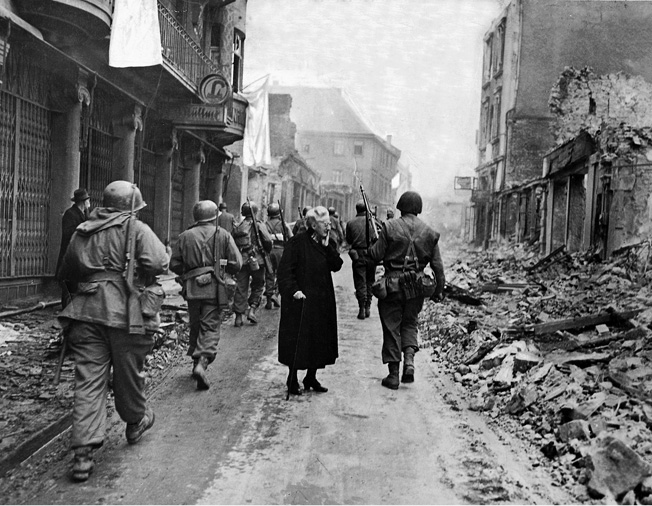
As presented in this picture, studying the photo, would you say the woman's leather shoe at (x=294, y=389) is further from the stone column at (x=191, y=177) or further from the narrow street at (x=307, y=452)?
the stone column at (x=191, y=177)

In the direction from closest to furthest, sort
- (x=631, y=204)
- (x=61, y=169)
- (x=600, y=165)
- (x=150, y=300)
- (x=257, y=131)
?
(x=150, y=300), (x=61, y=169), (x=631, y=204), (x=600, y=165), (x=257, y=131)

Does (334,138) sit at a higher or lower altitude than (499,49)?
lower

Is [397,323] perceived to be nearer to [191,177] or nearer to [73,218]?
[73,218]

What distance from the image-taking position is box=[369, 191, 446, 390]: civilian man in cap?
7.06m

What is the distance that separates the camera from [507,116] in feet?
111

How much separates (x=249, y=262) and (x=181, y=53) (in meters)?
7.87

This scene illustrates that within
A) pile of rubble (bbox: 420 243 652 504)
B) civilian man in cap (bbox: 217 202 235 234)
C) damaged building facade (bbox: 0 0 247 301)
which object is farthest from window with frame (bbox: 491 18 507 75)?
civilian man in cap (bbox: 217 202 235 234)

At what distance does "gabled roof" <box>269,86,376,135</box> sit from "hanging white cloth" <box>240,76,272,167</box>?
147 feet

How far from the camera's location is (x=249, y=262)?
34.9 ft

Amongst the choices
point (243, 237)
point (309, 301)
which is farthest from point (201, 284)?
point (243, 237)

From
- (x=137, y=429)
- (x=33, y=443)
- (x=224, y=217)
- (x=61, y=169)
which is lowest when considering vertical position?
(x=33, y=443)

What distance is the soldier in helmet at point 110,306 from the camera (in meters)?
4.56

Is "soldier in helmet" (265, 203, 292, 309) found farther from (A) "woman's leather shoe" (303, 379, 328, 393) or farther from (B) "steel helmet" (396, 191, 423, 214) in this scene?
(A) "woman's leather shoe" (303, 379, 328, 393)

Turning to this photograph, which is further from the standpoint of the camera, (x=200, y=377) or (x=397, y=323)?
(x=397, y=323)
